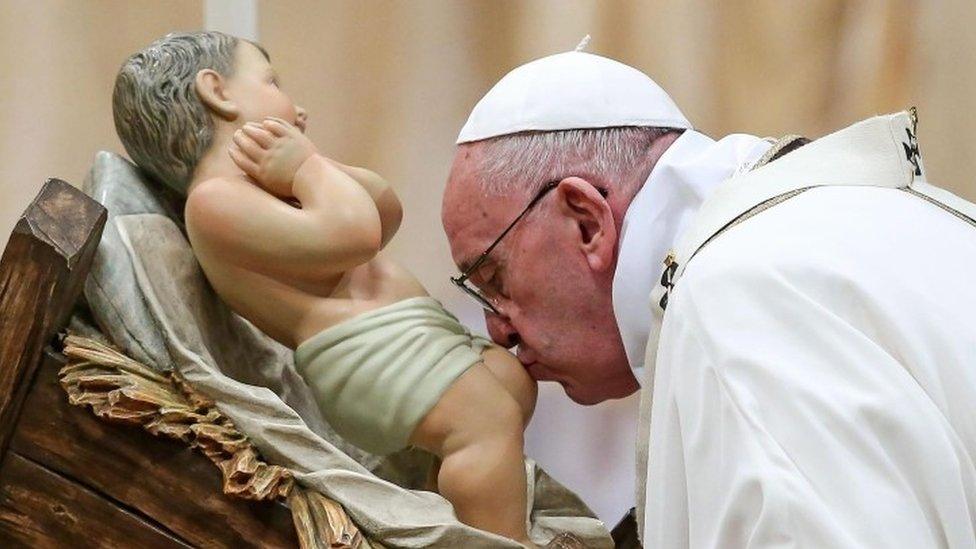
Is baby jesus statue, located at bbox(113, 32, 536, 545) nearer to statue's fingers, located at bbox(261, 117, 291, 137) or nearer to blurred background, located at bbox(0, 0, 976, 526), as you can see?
statue's fingers, located at bbox(261, 117, 291, 137)

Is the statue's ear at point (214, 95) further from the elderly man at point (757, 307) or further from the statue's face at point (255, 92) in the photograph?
the elderly man at point (757, 307)

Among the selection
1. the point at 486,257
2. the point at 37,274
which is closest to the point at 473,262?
the point at 486,257

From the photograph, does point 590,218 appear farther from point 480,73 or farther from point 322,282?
point 480,73

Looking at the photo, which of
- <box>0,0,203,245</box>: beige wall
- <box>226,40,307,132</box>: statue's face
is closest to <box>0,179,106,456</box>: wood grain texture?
<box>226,40,307,132</box>: statue's face

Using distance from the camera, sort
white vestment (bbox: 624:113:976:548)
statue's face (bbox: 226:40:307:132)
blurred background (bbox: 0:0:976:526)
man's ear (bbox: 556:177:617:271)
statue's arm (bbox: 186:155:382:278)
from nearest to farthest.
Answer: white vestment (bbox: 624:113:976:548) → man's ear (bbox: 556:177:617:271) → statue's arm (bbox: 186:155:382:278) → statue's face (bbox: 226:40:307:132) → blurred background (bbox: 0:0:976:526)

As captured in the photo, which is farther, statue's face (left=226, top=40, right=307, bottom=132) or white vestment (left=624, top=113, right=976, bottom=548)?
statue's face (left=226, top=40, right=307, bottom=132)

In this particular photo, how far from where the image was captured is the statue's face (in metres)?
1.76

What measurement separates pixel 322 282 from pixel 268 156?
0.52ft

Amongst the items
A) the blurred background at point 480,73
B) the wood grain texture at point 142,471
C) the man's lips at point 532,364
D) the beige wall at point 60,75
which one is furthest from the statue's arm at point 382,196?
the beige wall at point 60,75

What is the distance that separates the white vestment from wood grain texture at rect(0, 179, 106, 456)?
2.19 feet

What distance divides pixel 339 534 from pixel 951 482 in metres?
0.69

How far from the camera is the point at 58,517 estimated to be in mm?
1606

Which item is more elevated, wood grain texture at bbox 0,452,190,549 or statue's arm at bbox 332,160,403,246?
statue's arm at bbox 332,160,403,246

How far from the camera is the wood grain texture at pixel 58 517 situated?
62.9 inches
